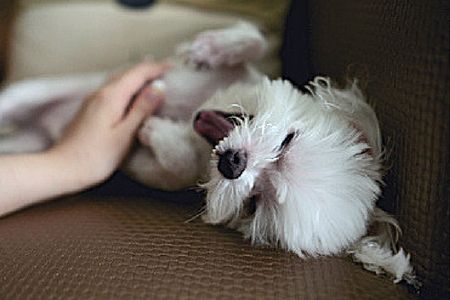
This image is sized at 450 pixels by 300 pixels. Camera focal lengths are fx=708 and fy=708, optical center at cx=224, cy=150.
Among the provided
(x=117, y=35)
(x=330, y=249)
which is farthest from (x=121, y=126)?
(x=330, y=249)

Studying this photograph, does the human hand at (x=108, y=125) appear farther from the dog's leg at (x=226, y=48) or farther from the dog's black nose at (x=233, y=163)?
the dog's black nose at (x=233, y=163)

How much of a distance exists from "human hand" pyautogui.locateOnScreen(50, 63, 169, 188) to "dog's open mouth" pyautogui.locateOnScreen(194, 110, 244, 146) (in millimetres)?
140

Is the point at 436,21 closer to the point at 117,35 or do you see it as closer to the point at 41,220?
the point at 41,220

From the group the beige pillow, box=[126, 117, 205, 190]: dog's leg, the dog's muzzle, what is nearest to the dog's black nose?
the dog's muzzle

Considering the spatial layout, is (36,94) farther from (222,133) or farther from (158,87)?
(222,133)

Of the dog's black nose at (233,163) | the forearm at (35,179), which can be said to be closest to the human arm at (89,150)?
the forearm at (35,179)

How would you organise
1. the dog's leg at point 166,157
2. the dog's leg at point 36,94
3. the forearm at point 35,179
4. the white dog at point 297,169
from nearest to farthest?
the white dog at point 297,169
the forearm at point 35,179
the dog's leg at point 166,157
the dog's leg at point 36,94

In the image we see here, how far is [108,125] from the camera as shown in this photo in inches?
45.2

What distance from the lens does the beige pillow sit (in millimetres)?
1416

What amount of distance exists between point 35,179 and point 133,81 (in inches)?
10.5

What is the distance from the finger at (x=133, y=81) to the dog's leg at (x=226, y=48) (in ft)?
0.24

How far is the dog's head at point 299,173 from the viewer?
0.89 meters

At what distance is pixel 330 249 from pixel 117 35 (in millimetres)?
744

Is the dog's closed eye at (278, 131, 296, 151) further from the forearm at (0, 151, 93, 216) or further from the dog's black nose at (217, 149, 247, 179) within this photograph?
the forearm at (0, 151, 93, 216)
